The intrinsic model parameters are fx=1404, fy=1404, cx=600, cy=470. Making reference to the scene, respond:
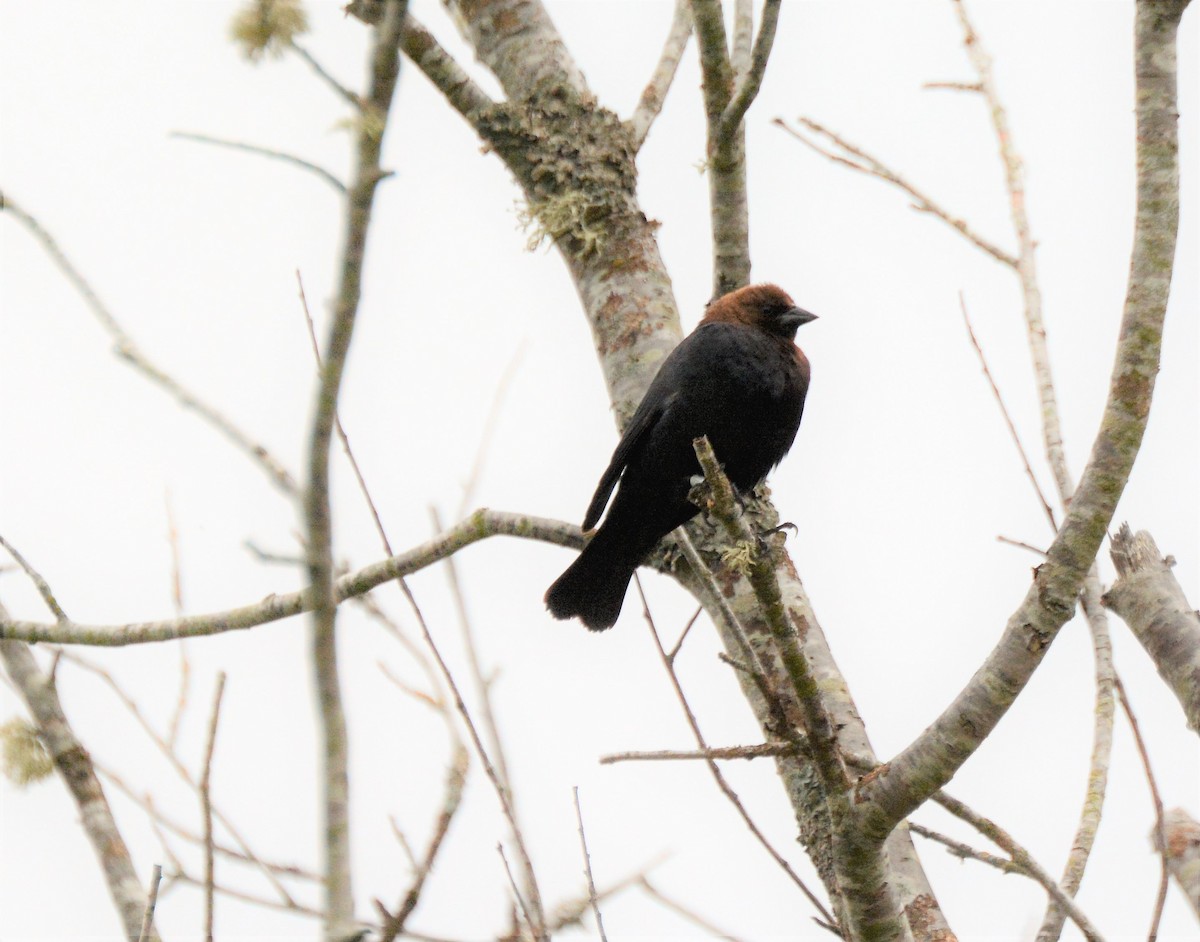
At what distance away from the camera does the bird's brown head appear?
4.65 m

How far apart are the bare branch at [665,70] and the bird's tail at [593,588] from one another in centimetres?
147

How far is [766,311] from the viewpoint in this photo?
488cm

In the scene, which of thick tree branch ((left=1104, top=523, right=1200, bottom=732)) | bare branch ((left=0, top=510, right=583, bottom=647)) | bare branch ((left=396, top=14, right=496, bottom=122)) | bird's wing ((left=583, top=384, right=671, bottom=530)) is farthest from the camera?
bare branch ((left=396, top=14, right=496, bottom=122))

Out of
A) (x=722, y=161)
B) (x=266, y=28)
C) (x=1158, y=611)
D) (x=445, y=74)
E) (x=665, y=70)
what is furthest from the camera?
(x=665, y=70)

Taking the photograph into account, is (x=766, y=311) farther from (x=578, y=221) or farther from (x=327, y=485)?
(x=327, y=485)

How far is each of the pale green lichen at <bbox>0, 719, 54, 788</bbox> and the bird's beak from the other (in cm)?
324

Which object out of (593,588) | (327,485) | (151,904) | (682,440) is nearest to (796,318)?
(682,440)

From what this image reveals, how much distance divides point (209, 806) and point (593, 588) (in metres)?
2.83

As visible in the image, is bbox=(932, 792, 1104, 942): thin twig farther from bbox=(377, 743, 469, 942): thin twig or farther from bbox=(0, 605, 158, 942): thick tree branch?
bbox=(0, 605, 158, 942): thick tree branch

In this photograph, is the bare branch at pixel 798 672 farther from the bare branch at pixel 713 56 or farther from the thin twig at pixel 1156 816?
the bare branch at pixel 713 56

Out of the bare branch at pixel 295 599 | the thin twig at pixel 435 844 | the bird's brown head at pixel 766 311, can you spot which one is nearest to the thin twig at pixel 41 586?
the bare branch at pixel 295 599

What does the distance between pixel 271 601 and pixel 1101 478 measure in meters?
1.62

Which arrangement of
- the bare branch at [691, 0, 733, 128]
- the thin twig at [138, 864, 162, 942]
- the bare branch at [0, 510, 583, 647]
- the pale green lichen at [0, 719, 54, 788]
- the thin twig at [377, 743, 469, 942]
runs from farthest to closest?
the bare branch at [691, 0, 733, 128] < the bare branch at [0, 510, 583, 647] < the pale green lichen at [0, 719, 54, 788] < the thin twig at [138, 864, 162, 942] < the thin twig at [377, 743, 469, 942]

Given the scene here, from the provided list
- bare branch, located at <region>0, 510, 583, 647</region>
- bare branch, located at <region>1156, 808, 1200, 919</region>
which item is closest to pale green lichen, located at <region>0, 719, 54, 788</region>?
bare branch, located at <region>0, 510, 583, 647</region>
